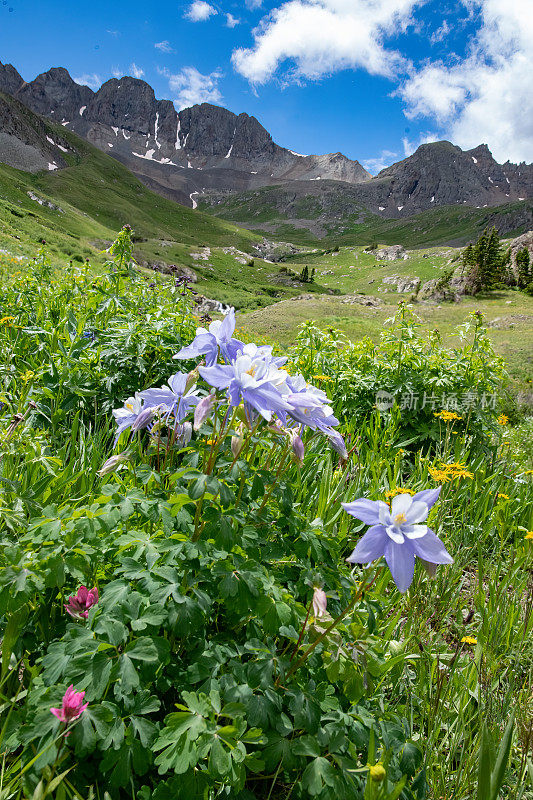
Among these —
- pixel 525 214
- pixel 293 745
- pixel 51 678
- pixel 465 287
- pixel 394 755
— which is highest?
pixel 525 214

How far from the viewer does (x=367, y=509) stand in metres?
0.98

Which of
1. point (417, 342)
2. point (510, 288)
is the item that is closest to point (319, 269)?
point (510, 288)

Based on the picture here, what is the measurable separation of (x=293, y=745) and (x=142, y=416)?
3.56 feet

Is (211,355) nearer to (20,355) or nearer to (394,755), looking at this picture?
(394,755)

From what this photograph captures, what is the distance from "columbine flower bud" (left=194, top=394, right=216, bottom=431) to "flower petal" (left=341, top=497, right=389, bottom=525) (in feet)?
1.57

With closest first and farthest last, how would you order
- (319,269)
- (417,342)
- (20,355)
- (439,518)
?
(439,518) → (20,355) → (417,342) → (319,269)

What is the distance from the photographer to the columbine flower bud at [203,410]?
118 centimetres

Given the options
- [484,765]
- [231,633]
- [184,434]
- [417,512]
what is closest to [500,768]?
[484,765]

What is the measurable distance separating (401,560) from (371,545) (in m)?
0.08

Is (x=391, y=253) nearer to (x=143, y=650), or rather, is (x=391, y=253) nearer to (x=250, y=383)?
(x=250, y=383)

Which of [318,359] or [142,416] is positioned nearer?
[142,416]

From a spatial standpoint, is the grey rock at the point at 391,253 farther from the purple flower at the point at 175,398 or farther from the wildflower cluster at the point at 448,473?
the purple flower at the point at 175,398

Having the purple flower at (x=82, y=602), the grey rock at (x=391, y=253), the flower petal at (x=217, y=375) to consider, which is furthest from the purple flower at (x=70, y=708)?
the grey rock at (x=391, y=253)

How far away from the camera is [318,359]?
5.13 meters
